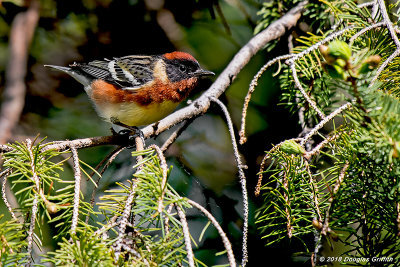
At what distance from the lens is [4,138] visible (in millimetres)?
2600

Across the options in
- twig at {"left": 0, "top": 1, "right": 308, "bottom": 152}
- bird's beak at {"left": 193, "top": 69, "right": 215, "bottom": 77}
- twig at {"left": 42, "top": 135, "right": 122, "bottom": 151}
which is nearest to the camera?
twig at {"left": 42, "top": 135, "right": 122, "bottom": 151}

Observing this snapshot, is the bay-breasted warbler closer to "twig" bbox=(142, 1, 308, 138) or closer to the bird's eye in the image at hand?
the bird's eye

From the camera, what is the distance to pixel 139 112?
2551 millimetres

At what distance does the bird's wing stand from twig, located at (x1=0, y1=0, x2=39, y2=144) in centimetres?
40

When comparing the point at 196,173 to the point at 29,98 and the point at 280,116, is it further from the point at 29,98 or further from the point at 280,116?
the point at 29,98

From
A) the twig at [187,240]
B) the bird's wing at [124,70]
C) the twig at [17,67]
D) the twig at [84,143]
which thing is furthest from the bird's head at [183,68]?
the twig at [187,240]

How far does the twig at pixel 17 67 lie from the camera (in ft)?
9.15

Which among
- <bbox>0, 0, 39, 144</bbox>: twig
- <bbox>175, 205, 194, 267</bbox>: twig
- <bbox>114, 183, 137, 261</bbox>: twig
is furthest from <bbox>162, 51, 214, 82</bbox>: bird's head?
<bbox>175, 205, 194, 267</bbox>: twig

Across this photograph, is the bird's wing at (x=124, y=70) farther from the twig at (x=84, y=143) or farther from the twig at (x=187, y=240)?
the twig at (x=187, y=240)

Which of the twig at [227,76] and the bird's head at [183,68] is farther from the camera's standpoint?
the bird's head at [183,68]

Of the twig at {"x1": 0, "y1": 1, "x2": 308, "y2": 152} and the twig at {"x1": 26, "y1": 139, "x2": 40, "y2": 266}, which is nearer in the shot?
the twig at {"x1": 26, "y1": 139, "x2": 40, "y2": 266}

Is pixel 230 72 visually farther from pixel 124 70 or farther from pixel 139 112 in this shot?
pixel 124 70

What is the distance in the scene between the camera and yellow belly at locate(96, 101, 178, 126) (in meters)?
2.53

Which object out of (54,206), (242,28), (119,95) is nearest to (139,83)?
(119,95)
